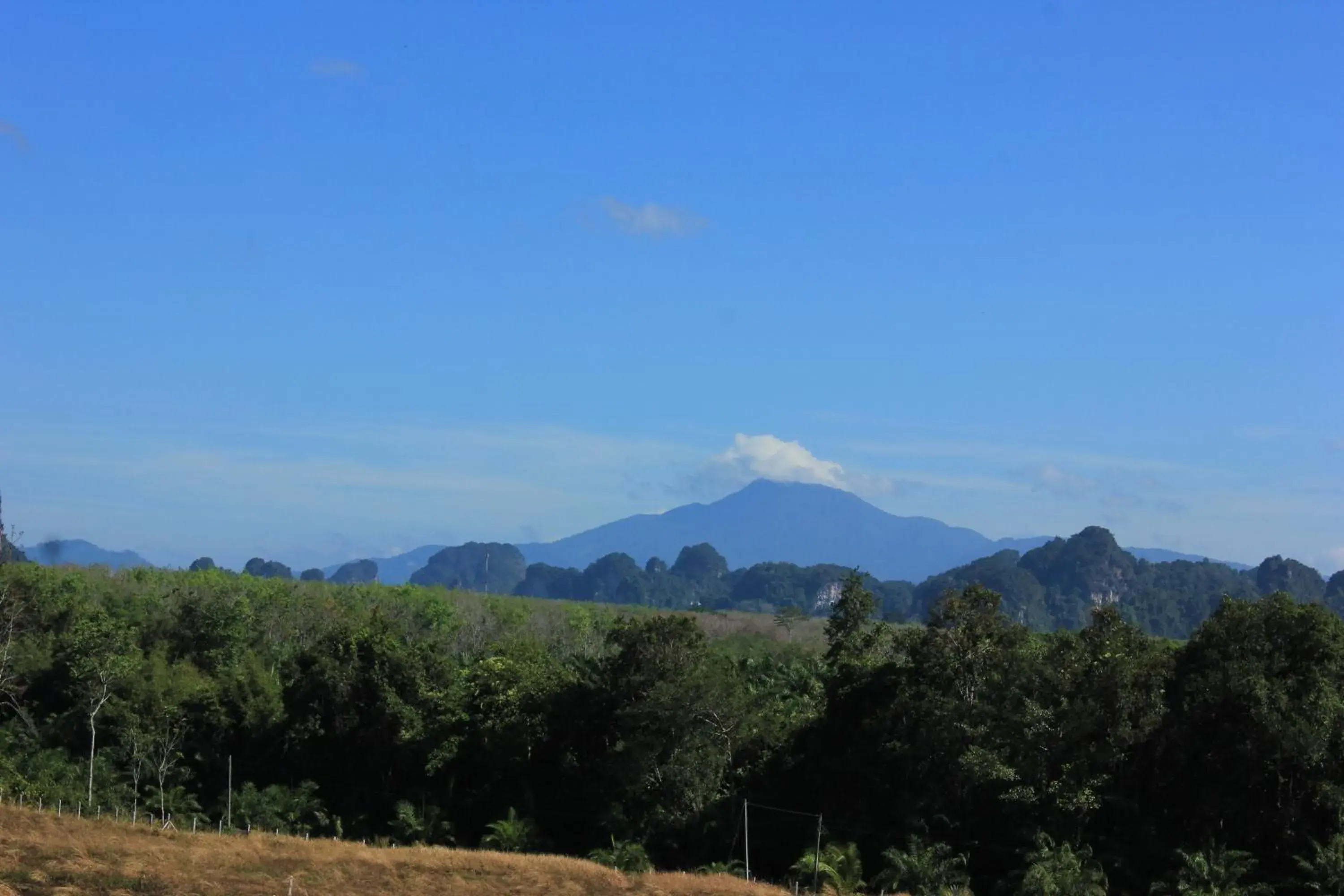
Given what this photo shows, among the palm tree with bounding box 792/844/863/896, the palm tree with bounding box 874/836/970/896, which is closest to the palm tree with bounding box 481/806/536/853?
the palm tree with bounding box 792/844/863/896

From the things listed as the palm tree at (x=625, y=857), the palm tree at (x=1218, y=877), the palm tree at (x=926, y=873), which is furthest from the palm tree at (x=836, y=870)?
the palm tree at (x=1218, y=877)

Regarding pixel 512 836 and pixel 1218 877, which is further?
pixel 512 836

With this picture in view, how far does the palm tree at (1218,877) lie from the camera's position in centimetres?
3306

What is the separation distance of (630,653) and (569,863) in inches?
359

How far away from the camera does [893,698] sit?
4219 cm

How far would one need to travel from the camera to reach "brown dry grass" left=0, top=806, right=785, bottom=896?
32656 mm

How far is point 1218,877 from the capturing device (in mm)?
33375

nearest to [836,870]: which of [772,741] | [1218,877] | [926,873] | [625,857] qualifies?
[926,873]

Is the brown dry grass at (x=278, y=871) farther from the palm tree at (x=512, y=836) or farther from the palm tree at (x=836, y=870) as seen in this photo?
the palm tree at (x=512, y=836)

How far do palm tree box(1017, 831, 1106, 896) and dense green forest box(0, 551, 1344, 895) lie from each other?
0.31 ft

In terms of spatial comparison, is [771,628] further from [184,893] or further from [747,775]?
[184,893]

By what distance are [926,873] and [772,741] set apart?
9.13 m

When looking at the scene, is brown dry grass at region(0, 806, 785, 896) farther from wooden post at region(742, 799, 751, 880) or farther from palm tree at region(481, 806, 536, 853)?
palm tree at region(481, 806, 536, 853)

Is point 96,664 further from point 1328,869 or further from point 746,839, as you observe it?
point 1328,869
